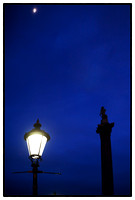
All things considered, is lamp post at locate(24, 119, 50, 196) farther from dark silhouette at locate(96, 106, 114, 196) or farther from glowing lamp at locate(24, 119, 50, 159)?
dark silhouette at locate(96, 106, 114, 196)

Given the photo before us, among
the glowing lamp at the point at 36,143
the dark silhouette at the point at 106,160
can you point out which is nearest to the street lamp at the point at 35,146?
the glowing lamp at the point at 36,143

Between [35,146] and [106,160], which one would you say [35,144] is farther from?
[106,160]

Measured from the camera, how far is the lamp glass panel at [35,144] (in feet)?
11.8

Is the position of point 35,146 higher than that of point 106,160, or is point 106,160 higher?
point 35,146

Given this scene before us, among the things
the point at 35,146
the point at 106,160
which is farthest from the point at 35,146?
the point at 106,160

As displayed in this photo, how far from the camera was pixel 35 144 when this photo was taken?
3.63 m

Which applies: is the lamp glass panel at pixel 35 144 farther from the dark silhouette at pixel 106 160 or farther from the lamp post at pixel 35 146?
the dark silhouette at pixel 106 160

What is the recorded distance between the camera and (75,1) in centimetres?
430

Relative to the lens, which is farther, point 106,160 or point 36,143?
point 106,160

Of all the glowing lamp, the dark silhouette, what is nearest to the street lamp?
the glowing lamp

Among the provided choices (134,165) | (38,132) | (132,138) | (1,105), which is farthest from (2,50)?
(134,165)

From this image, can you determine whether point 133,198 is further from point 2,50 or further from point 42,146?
point 2,50

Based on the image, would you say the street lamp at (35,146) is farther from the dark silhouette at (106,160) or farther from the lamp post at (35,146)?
the dark silhouette at (106,160)

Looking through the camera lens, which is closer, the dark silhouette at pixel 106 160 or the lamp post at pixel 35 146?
the lamp post at pixel 35 146
